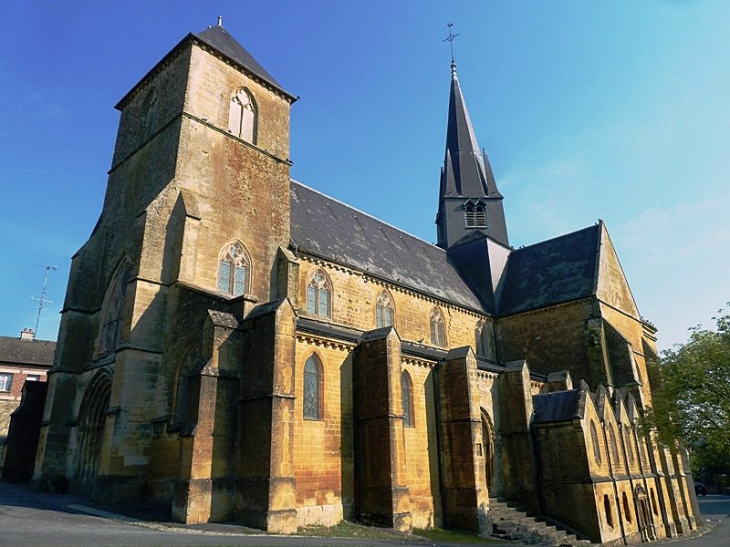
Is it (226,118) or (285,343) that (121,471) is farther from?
(226,118)

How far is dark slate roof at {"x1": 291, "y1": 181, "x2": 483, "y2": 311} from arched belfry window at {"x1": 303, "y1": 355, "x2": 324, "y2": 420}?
604cm

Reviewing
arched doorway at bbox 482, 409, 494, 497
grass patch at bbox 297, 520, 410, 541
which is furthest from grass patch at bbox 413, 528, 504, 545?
arched doorway at bbox 482, 409, 494, 497

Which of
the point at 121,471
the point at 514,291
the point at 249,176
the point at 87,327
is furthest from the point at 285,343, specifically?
the point at 514,291

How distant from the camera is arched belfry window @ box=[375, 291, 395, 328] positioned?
24.9 m

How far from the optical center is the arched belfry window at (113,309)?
65.2 ft

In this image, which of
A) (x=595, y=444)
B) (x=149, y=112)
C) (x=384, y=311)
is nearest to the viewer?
(x=595, y=444)

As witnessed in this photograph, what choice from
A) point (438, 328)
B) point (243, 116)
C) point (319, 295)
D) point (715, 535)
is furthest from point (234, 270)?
point (715, 535)

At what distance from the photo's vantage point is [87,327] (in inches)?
852

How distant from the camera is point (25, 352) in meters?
40.9

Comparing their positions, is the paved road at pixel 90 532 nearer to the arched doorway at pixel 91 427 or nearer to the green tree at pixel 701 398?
the arched doorway at pixel 91 427

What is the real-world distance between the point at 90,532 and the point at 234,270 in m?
10.3

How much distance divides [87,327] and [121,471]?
779cm

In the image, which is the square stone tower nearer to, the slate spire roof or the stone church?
the stone church

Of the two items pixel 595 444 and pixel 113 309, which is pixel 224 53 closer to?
pixel 113 309
